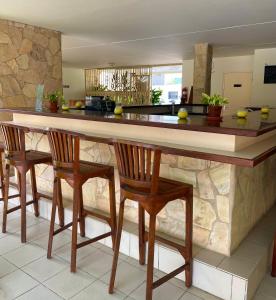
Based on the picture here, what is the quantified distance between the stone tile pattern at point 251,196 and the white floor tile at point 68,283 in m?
1.13

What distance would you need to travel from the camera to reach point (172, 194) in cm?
182

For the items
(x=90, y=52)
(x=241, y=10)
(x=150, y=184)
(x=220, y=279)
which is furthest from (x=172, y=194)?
→ (x=90, y=52)

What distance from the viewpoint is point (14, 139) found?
262cm

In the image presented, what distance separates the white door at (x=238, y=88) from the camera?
27.3 feet

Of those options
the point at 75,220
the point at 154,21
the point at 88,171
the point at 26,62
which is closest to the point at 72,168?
the point at 88,171

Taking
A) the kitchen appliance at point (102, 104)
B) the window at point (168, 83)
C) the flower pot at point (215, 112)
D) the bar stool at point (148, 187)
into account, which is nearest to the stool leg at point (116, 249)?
the bar stool at point (148, 187)

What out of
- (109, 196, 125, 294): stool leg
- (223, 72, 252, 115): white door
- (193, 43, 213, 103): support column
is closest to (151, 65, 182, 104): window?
(223, 72, 252, 115): white door

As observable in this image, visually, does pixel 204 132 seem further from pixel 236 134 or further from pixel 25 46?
pixel 25 46

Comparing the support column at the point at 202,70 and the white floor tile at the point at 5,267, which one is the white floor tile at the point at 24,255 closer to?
the white floor tile at the point at 5,267

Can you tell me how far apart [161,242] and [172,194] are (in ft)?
1.79

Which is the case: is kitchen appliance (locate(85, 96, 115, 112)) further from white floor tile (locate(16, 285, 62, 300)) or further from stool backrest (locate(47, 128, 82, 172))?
white floor tile (locate(16, 285, 62, 300))

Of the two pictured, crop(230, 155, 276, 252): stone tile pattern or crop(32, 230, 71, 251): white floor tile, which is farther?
crop(32, 230, 71, 251): white floor tile

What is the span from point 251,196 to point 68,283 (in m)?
1.62

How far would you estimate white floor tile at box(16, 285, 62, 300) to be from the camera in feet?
6.32
